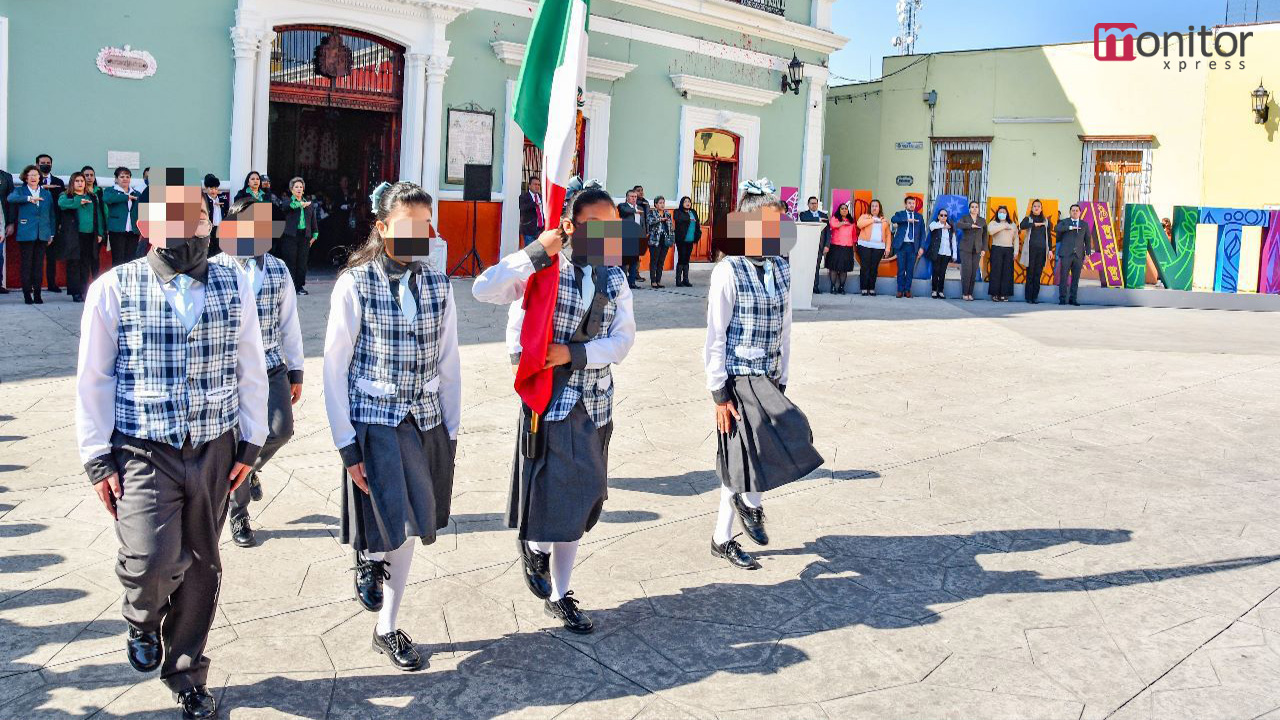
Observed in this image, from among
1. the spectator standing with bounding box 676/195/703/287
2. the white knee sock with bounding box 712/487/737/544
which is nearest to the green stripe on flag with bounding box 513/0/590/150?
the white knee sock with bounding box 712/487/737/544

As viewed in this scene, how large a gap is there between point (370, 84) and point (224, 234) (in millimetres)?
12177

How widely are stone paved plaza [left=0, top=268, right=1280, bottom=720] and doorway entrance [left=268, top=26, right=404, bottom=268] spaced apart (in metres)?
7.80

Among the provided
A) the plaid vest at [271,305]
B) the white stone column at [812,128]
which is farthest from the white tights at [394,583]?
the white stone column at [812,128]

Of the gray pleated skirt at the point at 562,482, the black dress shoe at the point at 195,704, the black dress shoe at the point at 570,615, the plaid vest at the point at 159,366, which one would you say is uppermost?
the plaid vest at the point at 159,366

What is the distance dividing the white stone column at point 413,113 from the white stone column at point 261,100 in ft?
6.77

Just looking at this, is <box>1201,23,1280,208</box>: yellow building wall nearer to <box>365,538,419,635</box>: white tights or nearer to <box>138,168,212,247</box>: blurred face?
<box>365,538,419,635</box>: white tights

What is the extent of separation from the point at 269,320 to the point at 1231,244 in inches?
719

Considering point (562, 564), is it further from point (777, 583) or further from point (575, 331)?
point (777, 583)

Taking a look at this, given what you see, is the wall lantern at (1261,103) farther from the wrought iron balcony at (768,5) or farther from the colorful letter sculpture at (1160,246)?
the wrought iron balcony at (768,5)

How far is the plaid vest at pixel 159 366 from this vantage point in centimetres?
346

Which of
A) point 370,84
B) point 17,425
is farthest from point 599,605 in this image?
point 370,84

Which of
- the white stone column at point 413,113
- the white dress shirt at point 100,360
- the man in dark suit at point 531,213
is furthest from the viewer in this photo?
the man in dark suit at point 531,213

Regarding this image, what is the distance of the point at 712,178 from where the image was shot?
22234mm

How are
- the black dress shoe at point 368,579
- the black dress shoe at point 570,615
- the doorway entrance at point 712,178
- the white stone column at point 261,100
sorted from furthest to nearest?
the doorway entrance at point 712,178 → the white stone column at point 261,100 → the black dress shoe at point 570,615 → the black dress shoe at point 368,579
